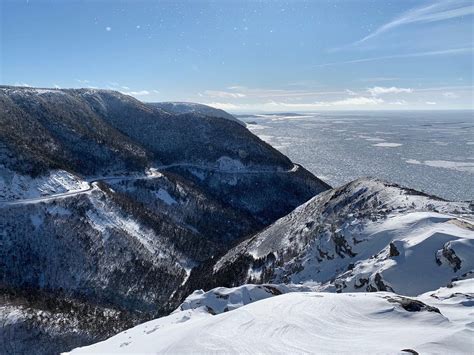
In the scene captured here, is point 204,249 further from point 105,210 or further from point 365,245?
point 365,245

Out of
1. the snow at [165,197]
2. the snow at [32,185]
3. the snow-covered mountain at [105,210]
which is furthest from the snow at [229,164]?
the snow at [32,185]

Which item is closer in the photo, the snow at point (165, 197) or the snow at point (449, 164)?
the snow at point (165, 197)

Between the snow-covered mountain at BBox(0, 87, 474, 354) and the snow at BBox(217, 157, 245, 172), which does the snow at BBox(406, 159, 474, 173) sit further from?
the snow at BBox(217, 157, 245, 172)

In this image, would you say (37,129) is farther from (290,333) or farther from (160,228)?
(290,333)

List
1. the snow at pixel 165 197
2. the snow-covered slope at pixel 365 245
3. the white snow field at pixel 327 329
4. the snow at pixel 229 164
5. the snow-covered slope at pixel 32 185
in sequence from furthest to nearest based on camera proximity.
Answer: the snow at pixel 229 164 < the snow at pixel 165 197 < the snow-covered slope at pixel 32 185 < the snow-covered slope at pixel 365 245 < the white snow field at pixel 327 329

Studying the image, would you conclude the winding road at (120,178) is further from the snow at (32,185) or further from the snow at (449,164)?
the snow at (449,164)

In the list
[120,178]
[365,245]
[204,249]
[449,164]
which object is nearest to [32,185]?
[120,178]

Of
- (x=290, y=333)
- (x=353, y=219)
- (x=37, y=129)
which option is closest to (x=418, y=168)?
(x=353, y=219)
